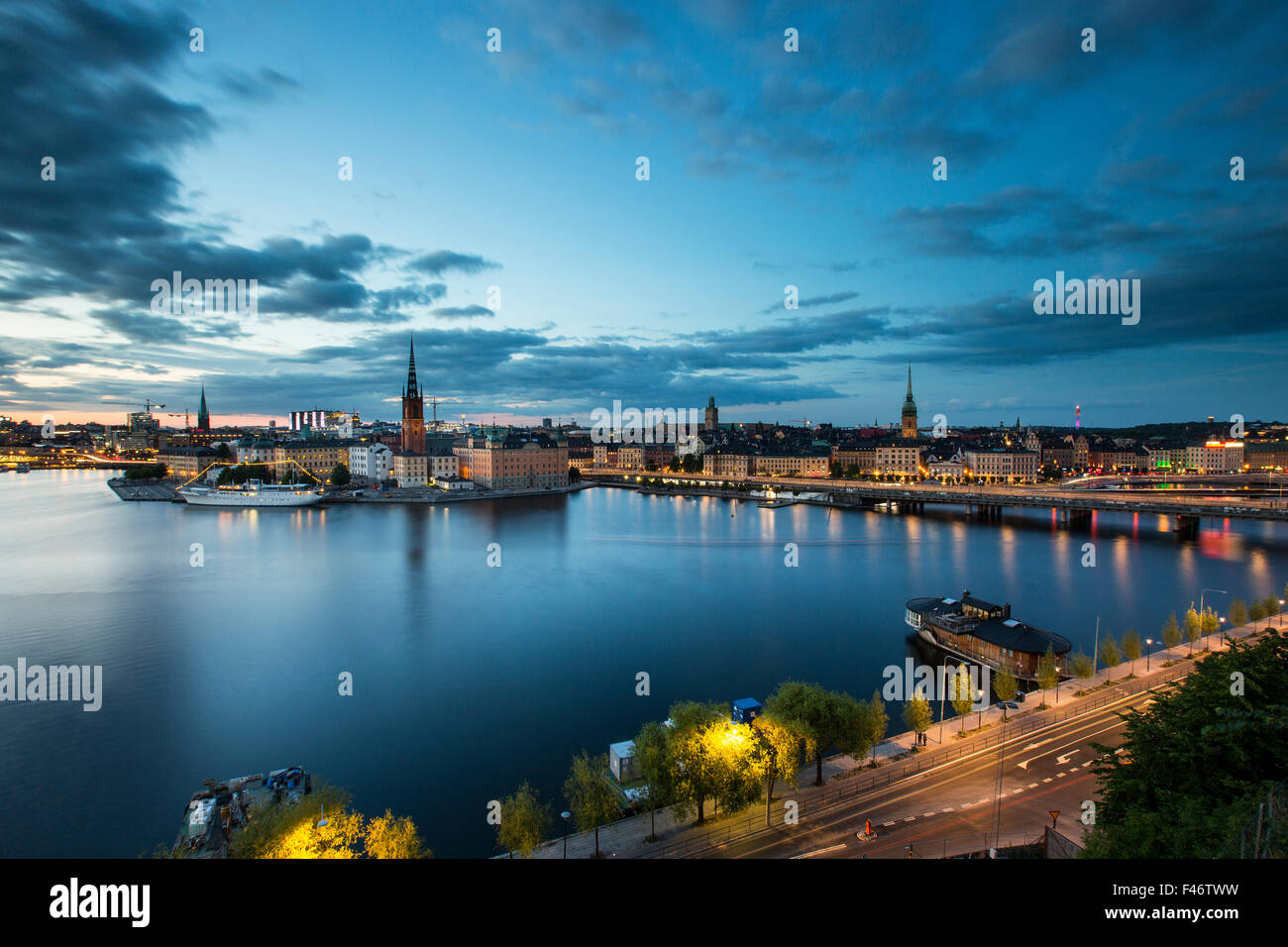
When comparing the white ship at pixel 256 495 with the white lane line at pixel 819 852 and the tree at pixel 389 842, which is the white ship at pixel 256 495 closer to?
the tree at pixel 389 842

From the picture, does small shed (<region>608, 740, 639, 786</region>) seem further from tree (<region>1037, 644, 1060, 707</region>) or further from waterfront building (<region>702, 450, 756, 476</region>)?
waterfront building (<region>702, 450, 756, 476</region>)

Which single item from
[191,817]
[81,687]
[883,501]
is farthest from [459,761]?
[883,501]

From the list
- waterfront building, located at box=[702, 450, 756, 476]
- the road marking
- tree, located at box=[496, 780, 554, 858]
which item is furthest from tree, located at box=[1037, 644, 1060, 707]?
waterfront building, located at box=[702, 450, 756, 476]

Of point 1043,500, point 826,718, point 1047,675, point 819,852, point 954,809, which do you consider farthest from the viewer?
point 1043,500

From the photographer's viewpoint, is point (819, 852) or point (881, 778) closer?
point (819, 852)

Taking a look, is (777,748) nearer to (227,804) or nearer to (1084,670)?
(227,804)

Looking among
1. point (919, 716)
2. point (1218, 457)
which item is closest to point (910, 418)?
point (1218, 457)
